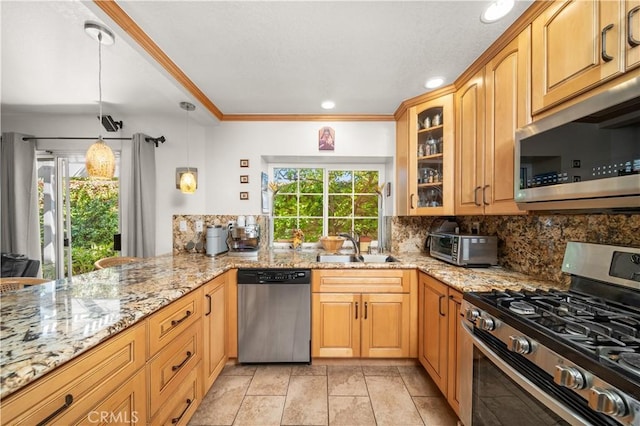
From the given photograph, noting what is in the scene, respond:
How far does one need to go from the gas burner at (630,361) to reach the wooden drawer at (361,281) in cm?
137

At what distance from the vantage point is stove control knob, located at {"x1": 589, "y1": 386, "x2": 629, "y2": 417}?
0.60 m

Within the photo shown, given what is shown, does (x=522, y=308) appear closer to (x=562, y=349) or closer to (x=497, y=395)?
(x=562, y=349)

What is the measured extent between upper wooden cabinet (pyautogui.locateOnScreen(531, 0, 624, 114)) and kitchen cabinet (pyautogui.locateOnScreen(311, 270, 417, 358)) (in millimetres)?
1459

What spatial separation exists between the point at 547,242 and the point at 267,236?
8.11ft

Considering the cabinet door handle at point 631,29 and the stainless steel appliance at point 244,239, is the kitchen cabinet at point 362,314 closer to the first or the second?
the stainless steel appliance at point 244,239

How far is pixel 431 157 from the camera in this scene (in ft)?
7.37

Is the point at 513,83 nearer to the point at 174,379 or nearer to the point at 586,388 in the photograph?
the point at 586,388

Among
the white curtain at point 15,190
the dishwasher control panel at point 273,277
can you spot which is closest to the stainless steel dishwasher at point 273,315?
the dishwasher control panel at point 273,277

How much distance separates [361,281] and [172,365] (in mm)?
1386

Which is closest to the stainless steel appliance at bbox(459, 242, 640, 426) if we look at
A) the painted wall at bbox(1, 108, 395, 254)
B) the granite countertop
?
the granite countertop

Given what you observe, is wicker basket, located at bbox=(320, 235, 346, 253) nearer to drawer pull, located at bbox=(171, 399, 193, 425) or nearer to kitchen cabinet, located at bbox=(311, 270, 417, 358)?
kitchen cabinet, located at bbox=(311, 270, 417, 358)

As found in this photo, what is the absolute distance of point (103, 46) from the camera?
153cm

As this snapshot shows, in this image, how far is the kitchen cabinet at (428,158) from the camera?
6.94ft

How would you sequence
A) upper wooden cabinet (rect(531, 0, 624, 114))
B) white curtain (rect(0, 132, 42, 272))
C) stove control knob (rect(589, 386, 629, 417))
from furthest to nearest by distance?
white curtain (rect(0, 132, 42, 272))
upper wooden cabinet (rect(531, 0, 624, 114))
stove control knob (rect(589, 386, 629, 417))
